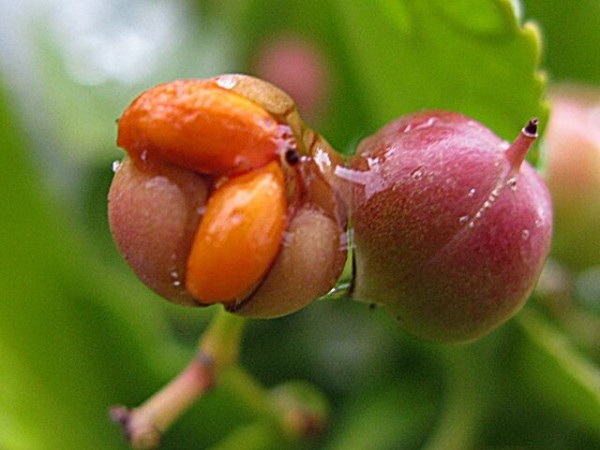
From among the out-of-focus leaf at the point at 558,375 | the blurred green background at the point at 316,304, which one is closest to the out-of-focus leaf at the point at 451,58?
the blurred green background at the point at 316,304

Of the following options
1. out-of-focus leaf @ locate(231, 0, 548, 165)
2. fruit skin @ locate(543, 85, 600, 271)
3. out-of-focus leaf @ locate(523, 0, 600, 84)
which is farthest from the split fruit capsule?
out-of-focus leaf @ locate(523, 0, 600, 84)

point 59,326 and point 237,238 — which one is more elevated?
point 237,238

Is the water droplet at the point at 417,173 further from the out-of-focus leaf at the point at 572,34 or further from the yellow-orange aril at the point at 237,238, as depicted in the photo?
the out-of-focus leaf at the point at 572,34

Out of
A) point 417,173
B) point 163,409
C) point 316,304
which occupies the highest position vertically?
point 417,173

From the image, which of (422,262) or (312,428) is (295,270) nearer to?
(422,262)

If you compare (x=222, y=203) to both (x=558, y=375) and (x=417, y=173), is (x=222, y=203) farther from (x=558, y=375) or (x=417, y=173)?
(x=558, y=375)

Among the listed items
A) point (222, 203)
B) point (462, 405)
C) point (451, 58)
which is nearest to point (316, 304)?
point (462, 405)
